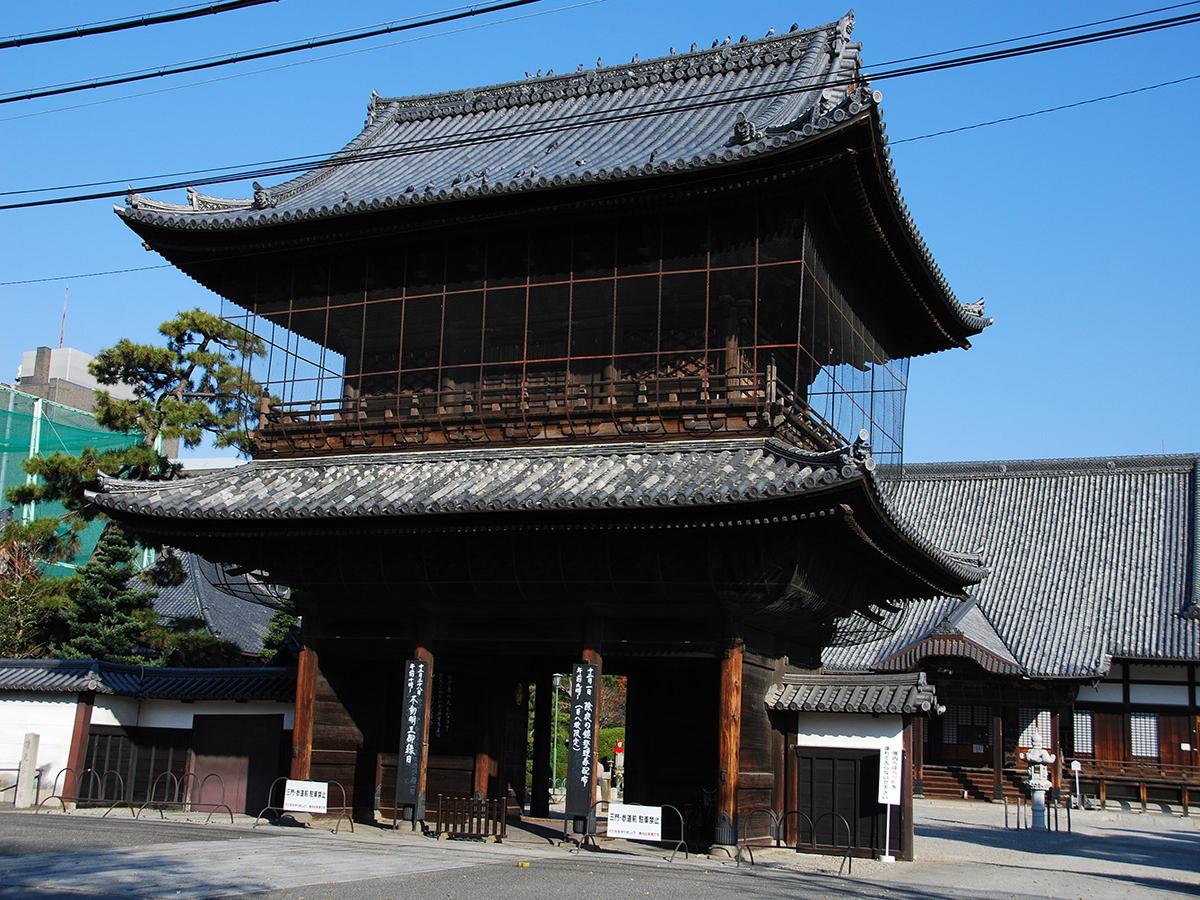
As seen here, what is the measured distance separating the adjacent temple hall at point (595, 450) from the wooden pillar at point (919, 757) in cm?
1799

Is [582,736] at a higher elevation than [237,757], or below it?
higher

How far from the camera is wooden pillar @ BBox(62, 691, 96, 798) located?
2539cm

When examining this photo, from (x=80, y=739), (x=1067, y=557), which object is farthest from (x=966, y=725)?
(x=80, y=739)

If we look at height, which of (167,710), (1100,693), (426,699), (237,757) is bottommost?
(237,757)

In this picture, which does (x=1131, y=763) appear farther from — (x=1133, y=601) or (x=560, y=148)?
(x=560, y=148)

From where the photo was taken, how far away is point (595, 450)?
2130 cm

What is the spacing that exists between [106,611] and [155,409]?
554 centimetres

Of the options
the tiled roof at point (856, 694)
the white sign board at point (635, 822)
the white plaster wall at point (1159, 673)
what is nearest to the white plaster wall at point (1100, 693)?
the white plaster wall at point (1159, 673)

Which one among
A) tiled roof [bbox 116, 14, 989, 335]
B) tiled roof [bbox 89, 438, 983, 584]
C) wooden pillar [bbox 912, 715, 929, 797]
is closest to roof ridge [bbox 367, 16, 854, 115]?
tiled roof [bbox 116, 14, 989, 335]

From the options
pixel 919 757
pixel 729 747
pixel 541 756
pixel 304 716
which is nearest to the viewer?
pixel 729 747

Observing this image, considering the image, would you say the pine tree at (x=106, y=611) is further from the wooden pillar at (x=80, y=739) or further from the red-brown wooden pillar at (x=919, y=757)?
the red-brown wooden pillar at (x=919, y=757)

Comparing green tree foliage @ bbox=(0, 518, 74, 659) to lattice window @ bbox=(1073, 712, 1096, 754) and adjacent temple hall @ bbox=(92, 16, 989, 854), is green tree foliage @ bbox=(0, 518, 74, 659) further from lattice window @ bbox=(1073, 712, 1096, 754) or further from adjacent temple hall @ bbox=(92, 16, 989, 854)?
lattice window @ bbox=(1073, 712, 1096, 754)

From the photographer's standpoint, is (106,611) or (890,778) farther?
(106,611)

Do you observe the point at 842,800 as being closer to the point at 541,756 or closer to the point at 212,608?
the point at 541,756
